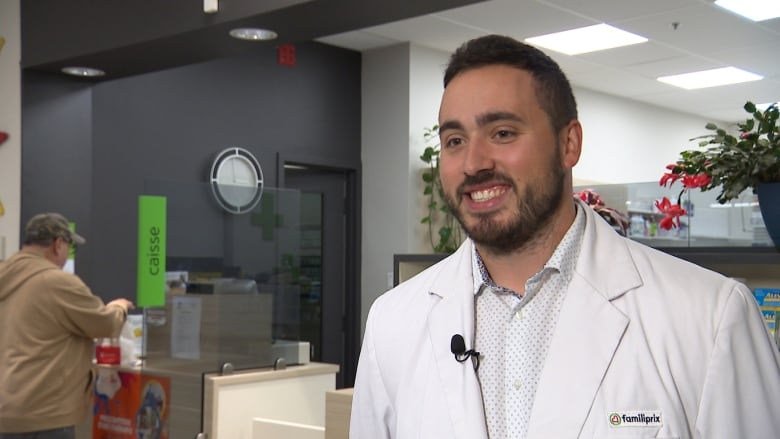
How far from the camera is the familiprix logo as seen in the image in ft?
4.07

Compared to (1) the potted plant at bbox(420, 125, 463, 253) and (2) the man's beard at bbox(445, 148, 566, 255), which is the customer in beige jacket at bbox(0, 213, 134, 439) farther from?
(1) the potted plant at bbox(420, 125, 463, 253)

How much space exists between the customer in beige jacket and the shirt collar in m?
2.75

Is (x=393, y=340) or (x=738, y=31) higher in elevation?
(x=738, y=31)

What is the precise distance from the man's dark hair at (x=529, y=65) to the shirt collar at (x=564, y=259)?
0.15 meters

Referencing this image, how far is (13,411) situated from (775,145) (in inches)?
119

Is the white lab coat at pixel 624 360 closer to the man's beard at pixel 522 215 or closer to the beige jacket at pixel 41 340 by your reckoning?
the man's beard at pixel 522 215

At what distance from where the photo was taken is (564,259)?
4.61 ft

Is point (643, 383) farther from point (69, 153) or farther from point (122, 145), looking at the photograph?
point (122, 145)

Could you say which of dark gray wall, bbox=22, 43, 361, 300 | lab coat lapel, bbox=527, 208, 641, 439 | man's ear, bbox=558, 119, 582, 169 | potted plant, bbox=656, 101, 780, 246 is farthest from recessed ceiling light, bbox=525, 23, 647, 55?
lab coat lapel, bbox=527, 208, 641, 439

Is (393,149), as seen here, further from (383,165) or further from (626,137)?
(626,137)

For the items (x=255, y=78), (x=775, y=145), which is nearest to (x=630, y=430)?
(x=775, y=145)

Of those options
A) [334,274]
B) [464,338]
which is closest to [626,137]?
[334,274]

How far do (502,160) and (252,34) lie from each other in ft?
8.60

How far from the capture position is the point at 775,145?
2242 mm
